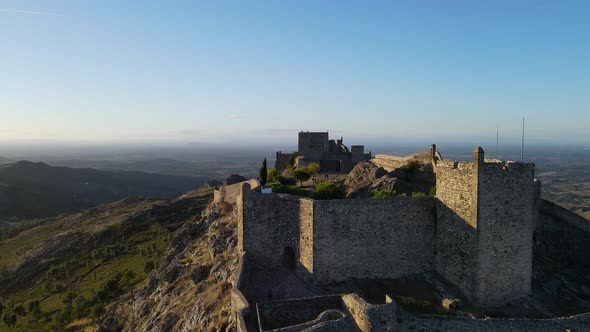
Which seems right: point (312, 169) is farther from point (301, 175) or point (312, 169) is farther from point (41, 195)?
point (41, 195)

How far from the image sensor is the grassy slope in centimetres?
5119

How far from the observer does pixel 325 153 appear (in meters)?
54.2

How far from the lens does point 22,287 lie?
62.3 meters

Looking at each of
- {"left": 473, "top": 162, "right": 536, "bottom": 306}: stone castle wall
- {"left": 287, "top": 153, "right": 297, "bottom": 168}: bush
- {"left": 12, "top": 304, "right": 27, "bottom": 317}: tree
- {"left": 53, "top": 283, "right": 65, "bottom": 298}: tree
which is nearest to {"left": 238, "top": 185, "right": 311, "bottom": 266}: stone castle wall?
{"left": 473, "top": 162, "right": 536, "bottom": 306}: stone castle wall

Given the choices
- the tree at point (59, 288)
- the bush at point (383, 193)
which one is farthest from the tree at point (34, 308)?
the bush at point (383, 193)

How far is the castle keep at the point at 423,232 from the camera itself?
21625 millimetres

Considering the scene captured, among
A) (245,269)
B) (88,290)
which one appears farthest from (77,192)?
(245,269)

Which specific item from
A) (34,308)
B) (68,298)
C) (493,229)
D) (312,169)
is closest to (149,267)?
(68,298)

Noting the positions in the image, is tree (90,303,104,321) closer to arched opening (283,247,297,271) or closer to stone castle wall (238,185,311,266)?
Answer: stone castle wall (238,185,311,266)

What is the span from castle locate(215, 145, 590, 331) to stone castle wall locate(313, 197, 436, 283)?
6 cm

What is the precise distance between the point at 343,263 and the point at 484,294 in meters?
7.34

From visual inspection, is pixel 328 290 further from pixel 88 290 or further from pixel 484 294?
pixel 88 290

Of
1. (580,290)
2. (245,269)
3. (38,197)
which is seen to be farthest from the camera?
(38,197)

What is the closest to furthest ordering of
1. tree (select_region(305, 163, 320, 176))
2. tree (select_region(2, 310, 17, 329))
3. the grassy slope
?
tree (select_region(305, 163, 320, 176))
tree (select_region(2, 310, 17, 329))
the grassy slope
